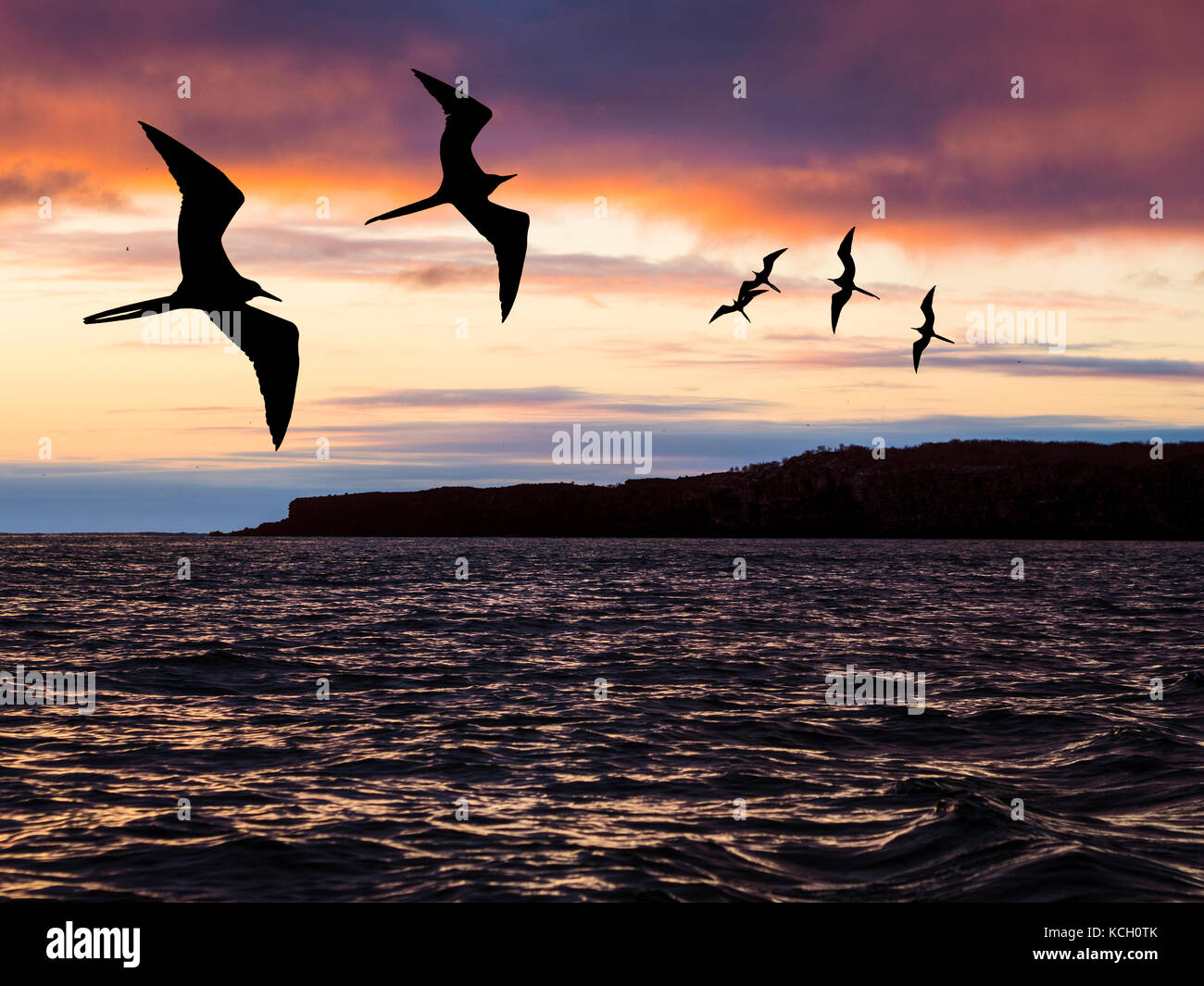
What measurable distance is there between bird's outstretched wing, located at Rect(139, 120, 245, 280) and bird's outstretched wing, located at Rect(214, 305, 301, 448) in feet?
2.00

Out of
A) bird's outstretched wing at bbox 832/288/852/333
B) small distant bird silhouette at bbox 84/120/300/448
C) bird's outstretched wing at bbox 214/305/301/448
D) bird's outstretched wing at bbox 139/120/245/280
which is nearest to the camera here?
bird's outstretched wing at bbox 214/305/301/448

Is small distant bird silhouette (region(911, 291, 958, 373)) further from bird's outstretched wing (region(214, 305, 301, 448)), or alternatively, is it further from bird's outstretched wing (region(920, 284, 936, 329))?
bird's outstretched wing (region(214, 305, 301, 448))

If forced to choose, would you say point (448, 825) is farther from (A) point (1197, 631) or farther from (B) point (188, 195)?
(A) point (1197, 631)

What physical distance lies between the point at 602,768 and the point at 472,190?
6.85 meters

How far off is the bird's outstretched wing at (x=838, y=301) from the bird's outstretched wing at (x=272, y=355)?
65.2 feet

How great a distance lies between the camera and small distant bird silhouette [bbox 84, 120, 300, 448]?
7098 millimetres

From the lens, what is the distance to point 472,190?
9.83 meters

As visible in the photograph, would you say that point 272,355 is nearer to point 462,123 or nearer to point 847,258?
point 462,123

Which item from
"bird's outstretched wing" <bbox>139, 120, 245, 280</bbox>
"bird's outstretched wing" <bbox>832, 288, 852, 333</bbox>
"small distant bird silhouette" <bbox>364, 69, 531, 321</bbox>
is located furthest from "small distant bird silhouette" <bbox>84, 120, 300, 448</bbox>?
"bird's outstretched wing" <bbox>832, 288, 852, 333</bbox>

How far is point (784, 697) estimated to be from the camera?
1878 centimetres

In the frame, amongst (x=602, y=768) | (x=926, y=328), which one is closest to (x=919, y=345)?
(x=926, y=328)

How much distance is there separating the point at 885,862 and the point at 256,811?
6.11 metres

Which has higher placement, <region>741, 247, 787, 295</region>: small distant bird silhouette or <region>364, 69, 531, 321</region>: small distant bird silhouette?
<region>741, 247, 787, 295</region>: small distant bird silhouette
